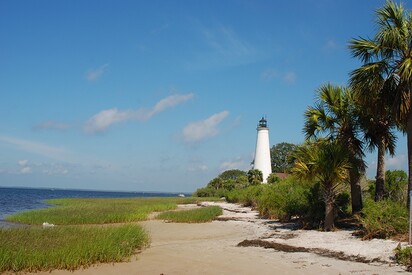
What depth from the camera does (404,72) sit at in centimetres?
1389

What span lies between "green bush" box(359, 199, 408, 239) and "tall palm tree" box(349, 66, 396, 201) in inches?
113

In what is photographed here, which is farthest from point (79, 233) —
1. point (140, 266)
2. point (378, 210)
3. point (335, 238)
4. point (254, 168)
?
point (254, 168)

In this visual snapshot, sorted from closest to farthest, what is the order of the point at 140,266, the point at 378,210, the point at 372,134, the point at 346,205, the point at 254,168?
the point at 140,266 < the point at 378,210 < the point at 372,134 < the point at 346,205 < the point at 254,168

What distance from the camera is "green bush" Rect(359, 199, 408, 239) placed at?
14164 mm

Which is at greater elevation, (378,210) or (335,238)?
(378,210)

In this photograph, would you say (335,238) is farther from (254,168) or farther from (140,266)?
(254,168)

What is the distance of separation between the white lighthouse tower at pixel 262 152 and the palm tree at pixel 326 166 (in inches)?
1707

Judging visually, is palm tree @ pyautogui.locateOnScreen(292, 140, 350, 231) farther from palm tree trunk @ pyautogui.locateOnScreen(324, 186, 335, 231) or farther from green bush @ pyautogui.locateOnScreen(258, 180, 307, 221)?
green bush @ pyautogui.locateOnScreen(258, 180, 307, 221)

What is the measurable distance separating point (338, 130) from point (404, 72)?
521 cm

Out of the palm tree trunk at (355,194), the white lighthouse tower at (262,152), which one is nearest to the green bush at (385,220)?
the palm tree trunk at (355,194)

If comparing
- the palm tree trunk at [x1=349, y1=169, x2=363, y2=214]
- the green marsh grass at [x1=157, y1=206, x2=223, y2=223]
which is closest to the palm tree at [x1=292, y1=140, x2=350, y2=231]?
the palm tree trunk at [x1=349, y1=169, x2=363, y2=214]

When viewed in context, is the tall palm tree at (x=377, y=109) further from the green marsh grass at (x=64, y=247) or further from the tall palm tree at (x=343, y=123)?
the green marsh grass at (x=64, y=247)

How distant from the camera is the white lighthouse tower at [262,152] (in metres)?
61.4

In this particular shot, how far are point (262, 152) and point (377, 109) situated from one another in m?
46.0
